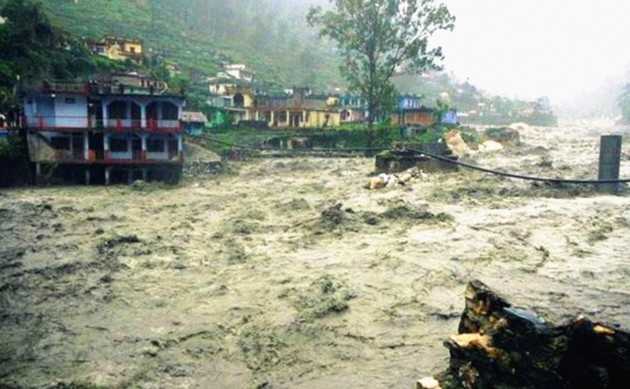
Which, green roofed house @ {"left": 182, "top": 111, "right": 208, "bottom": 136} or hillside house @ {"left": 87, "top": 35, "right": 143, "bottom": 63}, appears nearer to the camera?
green roofed house @ {"left": 182, "top": 111, "right": 208, "bottom": 136}

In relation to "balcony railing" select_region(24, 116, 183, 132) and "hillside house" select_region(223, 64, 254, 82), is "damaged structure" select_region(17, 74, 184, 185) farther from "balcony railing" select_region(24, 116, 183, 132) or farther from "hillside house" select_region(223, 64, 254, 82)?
"hillside house" select_region(223, 64, 254, 82)

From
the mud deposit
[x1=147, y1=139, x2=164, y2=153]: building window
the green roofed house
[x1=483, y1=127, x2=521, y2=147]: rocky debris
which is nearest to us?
the mud deposit

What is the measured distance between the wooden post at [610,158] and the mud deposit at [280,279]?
1.20 meters

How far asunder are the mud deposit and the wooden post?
120cm

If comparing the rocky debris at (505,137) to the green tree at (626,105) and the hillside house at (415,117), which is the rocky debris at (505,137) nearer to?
the hillside house at (415,117)

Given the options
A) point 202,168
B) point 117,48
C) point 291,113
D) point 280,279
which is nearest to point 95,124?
point 202,168

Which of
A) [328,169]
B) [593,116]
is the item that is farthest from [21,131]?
[593,116]

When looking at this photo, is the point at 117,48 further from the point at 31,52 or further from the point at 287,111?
the point at 31,52

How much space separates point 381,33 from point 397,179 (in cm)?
1726

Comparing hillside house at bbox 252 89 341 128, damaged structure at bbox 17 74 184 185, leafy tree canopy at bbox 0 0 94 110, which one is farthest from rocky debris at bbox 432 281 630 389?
hillside house at bbox 252 89 341 128

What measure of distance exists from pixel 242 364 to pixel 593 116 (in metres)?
200

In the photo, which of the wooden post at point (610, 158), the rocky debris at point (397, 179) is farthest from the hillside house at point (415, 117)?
the wooden post at point (610, 158)

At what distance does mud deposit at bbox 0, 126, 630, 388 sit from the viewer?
959cm

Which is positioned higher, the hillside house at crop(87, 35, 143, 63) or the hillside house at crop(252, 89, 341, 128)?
the hillside house at crop(87, 35, 143, 63)
